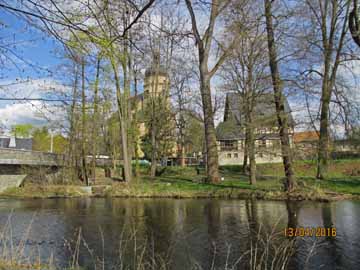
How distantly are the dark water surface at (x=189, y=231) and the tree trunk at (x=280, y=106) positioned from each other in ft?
6.43

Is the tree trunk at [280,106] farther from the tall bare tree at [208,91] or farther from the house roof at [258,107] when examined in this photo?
the tall bare tree at [208,91]

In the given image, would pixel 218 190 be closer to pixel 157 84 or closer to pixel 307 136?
pixel 307 136

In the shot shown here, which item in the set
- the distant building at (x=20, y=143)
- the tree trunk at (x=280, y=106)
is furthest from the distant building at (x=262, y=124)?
the distant building at (x=20, y=143)

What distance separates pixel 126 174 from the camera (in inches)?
908

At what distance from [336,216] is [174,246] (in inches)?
240

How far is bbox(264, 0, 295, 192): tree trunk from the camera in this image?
16.0 metres

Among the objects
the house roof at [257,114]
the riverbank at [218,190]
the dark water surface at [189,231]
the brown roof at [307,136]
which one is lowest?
the dark water surface at [189,231]

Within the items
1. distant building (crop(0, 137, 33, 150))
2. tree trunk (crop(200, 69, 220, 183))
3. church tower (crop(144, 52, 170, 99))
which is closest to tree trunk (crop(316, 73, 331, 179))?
tree trunk (crop(200, 69, 220, 183))

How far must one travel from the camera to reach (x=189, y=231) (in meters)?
Answer: 9.20

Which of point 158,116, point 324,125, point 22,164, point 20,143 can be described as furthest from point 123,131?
point 20,143

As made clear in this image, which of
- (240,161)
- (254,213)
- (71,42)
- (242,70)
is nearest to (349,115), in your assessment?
(254,213)

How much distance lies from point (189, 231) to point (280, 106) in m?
9.12

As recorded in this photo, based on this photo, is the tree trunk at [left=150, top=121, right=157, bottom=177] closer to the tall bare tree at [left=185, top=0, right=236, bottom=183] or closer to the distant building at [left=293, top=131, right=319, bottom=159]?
the tall bare tree at [left=185, top=0, right=236, bottom=183]

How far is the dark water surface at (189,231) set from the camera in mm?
6645
